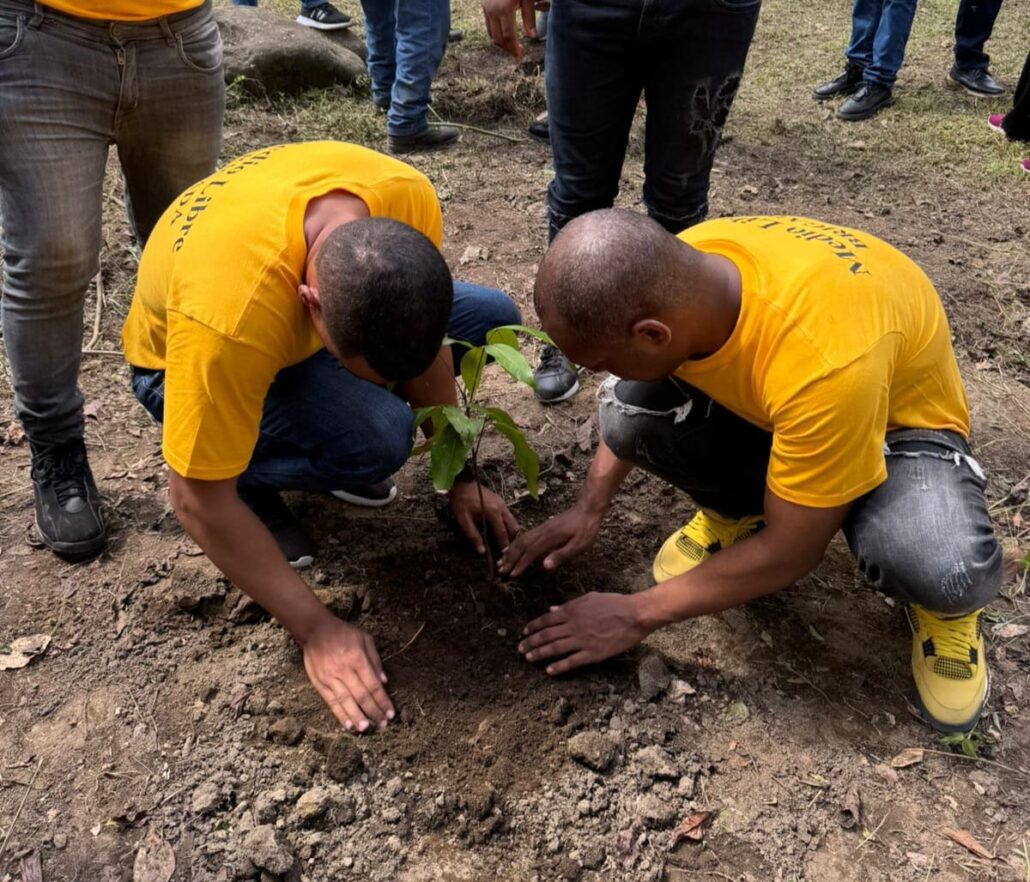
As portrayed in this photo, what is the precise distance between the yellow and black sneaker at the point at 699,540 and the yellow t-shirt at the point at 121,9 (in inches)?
70.8

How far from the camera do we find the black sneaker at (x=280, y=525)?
2295 millimetres

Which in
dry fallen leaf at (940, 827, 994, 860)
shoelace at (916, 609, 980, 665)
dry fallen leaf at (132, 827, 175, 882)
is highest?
shoelace at (916, 609, 980, 665)

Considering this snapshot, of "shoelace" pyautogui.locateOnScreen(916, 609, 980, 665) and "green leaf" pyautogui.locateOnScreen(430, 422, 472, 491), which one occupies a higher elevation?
"green leaf" pyautogui.locateOnScreen(430, 422, 472, 491)

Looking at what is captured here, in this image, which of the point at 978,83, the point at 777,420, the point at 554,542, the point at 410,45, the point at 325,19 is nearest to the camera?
the point at 777,420

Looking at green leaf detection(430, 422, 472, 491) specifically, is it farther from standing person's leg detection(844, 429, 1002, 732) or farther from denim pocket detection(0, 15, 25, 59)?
denim pocket detection(0, 15, 25, 59)

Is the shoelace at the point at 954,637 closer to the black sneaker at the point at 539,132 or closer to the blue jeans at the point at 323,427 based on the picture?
the blue jeans at the point at 323,427

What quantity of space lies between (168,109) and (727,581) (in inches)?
68.4

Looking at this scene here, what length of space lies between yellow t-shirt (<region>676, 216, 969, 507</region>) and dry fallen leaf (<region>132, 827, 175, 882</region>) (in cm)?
139

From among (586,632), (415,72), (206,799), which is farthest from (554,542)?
(415,72)

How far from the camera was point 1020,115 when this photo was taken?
491 cm

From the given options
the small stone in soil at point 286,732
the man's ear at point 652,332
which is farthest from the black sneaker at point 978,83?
the small stone in soil at point 286,732

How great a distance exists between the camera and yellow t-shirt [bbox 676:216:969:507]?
5.30 ft

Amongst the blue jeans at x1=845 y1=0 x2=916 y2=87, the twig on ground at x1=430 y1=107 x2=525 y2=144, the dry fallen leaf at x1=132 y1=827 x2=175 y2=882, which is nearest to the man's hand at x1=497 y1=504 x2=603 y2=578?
the dry fallen leaf at x1=132 y1=827 x2=175 y2=882

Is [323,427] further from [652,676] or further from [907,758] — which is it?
[907,758]
